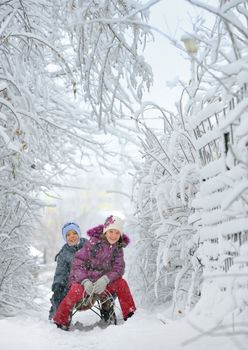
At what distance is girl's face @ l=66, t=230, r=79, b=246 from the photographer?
5.66m

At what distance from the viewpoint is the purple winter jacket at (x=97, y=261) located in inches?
173

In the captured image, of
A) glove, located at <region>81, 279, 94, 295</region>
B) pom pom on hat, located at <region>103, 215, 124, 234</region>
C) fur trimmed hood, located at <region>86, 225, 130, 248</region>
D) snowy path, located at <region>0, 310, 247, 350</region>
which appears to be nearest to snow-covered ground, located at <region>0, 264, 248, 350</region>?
snowy path, located at <region>0, 310, 247, 350</region>

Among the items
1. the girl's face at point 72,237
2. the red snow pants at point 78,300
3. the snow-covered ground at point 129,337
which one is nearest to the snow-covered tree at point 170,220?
the red snow pants at point 78,300

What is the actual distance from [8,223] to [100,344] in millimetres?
2947

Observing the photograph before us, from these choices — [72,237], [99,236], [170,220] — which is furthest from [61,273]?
[170,220]

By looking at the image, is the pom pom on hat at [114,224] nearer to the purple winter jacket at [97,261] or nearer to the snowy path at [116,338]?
Result: the purple winter jacket at [97,261]

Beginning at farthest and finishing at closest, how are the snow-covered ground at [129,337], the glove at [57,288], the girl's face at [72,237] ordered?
the girl's face at [72,237]
the glove at [57,288]
the snow-covered ground at [129,337]

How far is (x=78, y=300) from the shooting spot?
13.9 feet

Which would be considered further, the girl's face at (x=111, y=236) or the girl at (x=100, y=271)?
the girl's face at (x=111, y=236)

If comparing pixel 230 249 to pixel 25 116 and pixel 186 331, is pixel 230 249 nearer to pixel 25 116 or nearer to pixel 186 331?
pixel 186 331

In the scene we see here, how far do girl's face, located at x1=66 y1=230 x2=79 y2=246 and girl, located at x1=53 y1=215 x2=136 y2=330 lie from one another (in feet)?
3.11

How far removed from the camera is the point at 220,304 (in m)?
2.16

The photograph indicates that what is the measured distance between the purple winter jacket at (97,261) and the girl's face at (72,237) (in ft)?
3.41

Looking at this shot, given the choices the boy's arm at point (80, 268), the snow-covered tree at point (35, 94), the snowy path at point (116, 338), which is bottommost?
the snowy path at point (116, 338)
